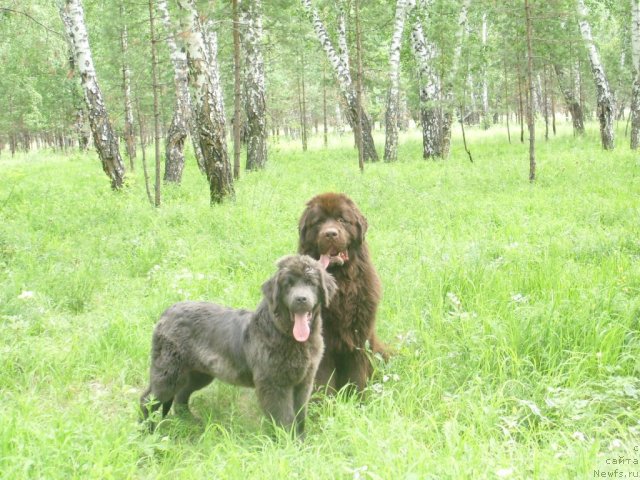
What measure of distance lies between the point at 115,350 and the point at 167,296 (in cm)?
95

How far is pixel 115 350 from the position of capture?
4.71 meters

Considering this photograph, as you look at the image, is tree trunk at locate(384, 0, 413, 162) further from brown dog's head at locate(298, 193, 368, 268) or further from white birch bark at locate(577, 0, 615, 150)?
brown dog's head at locate(298, 193, 368, 268)

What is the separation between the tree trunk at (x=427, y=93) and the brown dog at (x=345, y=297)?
13.0 m

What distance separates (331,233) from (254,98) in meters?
12.3

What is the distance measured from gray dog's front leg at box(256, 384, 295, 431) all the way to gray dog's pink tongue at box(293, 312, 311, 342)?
41cm

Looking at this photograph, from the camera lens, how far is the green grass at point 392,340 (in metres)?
2.97

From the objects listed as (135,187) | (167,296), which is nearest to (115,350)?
(167,296)


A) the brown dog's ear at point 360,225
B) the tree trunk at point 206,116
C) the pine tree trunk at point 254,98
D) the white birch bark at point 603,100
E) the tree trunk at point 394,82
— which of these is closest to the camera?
the brown dog's ear at point 360,225

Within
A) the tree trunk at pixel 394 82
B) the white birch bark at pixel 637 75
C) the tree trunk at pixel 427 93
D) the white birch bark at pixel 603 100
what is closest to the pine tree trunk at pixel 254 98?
the tree trunk at pixel 394 82

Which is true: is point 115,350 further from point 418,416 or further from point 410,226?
point 410,226

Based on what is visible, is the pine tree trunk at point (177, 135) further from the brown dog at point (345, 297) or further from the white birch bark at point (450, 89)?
the brown dog at point (345, 297)

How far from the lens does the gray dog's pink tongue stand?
10.6 feet

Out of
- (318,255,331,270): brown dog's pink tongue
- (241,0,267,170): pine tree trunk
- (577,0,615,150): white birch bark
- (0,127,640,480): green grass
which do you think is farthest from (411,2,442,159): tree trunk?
(318,255,331,270): brown dog's pink tongue

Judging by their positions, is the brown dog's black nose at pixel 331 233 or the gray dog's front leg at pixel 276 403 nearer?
the gray dog's front leg at pixel 276 403
